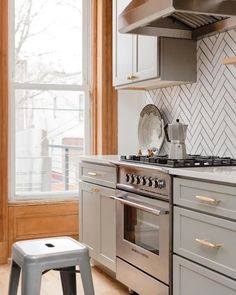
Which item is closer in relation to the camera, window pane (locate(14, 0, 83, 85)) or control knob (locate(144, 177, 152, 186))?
control knob (locate(144, 177, 152, 186))

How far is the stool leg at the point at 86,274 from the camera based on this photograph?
2223mm

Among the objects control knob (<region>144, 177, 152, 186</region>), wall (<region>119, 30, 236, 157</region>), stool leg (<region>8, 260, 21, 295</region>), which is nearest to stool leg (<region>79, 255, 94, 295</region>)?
stool leg (<region>8, 260, 21, 295</region>)

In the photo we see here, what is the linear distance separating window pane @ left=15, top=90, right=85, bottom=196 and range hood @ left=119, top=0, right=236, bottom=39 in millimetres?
1341

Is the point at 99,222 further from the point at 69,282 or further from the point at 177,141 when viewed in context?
the point at 69,282

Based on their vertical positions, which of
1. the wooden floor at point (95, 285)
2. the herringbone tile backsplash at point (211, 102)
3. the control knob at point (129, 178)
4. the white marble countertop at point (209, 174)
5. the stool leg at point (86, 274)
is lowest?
the wooden floor at point (95, 285)

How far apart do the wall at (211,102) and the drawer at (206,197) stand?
2.36 ft

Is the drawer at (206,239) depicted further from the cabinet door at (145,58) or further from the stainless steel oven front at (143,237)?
the cabinet door at (145,58)

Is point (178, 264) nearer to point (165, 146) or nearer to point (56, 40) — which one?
point (165, 146)

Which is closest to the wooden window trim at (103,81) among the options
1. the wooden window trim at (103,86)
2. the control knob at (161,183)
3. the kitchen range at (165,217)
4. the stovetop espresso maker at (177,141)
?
the wooden window trim at (103,86)

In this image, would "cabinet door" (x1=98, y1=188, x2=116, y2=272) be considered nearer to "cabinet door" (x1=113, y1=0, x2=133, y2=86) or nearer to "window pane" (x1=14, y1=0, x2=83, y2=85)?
"cabinet door" (x1=113, y1=0, x2=133, y2=86)

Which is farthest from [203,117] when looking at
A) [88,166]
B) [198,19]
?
[88,166]

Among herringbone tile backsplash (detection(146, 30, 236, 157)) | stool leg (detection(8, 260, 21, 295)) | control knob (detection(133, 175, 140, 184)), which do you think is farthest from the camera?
herringbone tile backsplash (detection(146, 30, 236, 157))

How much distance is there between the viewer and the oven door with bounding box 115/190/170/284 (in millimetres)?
2688

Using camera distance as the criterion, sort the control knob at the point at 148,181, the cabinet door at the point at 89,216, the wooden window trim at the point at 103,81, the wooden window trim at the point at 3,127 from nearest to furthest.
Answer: the control knob at the point at 148,181, the cabinet door at the point at 89,216, the wooden window trim at the point at 3,127, the wooden window trim at the point at 103,81
